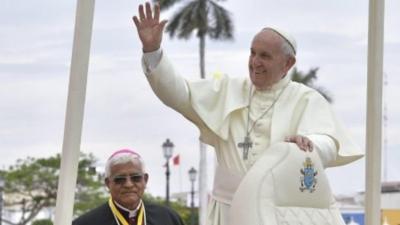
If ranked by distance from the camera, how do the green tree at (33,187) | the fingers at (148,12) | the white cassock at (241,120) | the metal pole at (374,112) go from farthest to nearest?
the green tree at (33,187), the white cassock at (241,120), the metal pole at (374,112), the fingers at (148,12)

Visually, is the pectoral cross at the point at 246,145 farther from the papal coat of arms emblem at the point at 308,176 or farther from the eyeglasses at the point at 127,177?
the eyeglasses at the point at 127,177

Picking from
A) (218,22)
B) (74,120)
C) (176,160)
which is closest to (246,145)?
(74,120)

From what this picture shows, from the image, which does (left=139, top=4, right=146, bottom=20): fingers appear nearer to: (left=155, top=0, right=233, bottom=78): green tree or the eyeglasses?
the eyeglasses

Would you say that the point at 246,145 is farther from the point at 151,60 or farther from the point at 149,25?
the point at 149,25

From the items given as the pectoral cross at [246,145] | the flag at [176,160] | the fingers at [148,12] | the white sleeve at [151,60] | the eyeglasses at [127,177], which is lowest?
the eyeglasses at [127,177]

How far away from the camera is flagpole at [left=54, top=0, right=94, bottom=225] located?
362 centimetres

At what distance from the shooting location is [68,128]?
3.66 metres

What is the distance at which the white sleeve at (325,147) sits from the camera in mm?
4198

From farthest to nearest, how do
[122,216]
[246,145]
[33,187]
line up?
[33,187] → [122,216] → [246,145]

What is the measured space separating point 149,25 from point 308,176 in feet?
3.04

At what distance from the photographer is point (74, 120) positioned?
3662mm

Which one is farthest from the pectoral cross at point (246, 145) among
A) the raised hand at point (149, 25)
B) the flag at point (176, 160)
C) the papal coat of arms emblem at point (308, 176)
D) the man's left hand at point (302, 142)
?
the flag at point (176, 160)

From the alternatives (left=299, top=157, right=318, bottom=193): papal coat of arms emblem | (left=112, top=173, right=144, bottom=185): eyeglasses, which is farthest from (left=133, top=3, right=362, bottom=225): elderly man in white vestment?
(left=112, top=173, right=144, bottom=185): eyeglasses

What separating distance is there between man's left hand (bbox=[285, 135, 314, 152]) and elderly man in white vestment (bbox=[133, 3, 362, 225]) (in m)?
0.05
